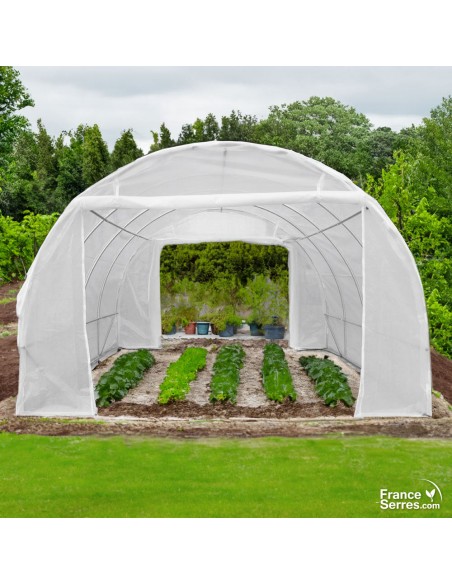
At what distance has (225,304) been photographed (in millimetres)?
21578

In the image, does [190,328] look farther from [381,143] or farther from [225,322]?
[381,143]

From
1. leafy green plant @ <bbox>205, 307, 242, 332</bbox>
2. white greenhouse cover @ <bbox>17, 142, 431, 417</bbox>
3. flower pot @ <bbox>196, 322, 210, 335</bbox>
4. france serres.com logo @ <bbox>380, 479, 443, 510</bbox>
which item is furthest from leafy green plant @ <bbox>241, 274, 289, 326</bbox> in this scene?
france serres.com logo @ <bbox>380, 479, 443, 510</bbox>

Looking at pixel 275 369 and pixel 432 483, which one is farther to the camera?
pixel 275 369

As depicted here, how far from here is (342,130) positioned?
51.8m

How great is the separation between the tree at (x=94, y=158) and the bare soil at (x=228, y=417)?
74.1ft

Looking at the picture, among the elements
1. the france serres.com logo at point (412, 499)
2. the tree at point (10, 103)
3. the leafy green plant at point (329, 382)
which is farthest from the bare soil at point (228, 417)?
the tree at point (10, 103)

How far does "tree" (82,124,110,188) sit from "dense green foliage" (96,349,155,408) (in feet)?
71.6

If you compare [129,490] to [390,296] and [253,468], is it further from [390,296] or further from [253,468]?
[390,296]

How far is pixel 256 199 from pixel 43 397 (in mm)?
4451

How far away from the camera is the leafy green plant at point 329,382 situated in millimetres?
11211

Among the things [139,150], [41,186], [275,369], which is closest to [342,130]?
[139,150]

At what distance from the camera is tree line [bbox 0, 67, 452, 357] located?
21438 mm

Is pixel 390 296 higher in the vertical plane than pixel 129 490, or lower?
higher

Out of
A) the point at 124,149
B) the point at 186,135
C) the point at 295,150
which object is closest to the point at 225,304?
the point at 186,135
